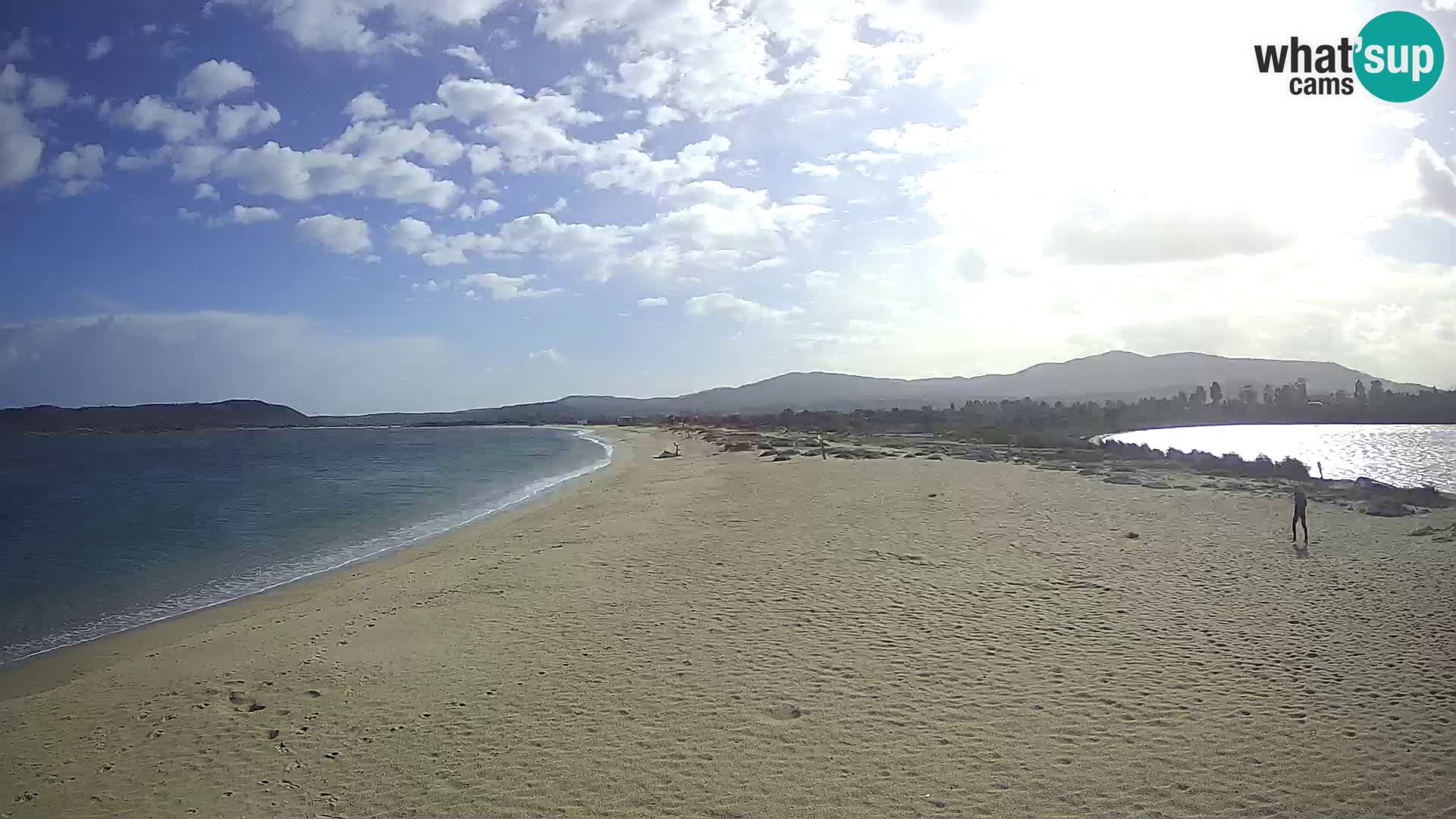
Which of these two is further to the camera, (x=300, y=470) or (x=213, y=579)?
(x=300, y=470)

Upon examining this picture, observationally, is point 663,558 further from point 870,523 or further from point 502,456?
point 502,456

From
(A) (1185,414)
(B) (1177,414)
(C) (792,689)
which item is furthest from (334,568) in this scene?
(A) (1185,414)

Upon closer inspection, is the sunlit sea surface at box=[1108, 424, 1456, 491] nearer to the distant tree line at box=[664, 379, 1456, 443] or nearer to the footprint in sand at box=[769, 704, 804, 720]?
the distant tree line at box=[664, 379, 1456, 443]

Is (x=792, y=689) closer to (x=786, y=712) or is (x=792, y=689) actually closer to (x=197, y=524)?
(x=786, y=712)

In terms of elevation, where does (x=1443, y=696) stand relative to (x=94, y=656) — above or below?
above

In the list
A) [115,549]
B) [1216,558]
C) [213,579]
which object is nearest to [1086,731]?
[1216,558]
